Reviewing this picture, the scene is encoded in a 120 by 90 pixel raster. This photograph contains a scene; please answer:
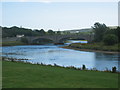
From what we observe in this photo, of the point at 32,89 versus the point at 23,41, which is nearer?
the point at 32,89

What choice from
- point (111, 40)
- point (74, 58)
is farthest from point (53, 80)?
point (111, 40)

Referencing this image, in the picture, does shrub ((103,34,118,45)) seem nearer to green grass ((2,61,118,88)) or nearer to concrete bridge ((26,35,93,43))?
concrete bridge ((26,35,93,43))

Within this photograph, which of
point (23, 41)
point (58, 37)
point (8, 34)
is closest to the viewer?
point (58, 37)

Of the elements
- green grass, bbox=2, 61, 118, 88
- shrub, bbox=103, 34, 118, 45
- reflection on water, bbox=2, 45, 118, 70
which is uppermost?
shrub, bbox=103, 34, 118, 45

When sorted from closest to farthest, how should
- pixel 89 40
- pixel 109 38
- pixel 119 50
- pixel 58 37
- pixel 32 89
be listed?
pixel 32 89, pixel 119 50, pixel 109 38, pixel 89 40, pixel 58 37

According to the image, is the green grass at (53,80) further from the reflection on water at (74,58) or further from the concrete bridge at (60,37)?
the concrete bridge at (60,37)

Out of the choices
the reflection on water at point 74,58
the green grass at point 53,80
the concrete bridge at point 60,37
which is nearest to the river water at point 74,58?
the reflection on water at point 74,58

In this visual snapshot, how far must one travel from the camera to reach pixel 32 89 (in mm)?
6973

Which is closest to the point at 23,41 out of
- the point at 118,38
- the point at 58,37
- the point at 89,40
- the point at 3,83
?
the point at 58,37

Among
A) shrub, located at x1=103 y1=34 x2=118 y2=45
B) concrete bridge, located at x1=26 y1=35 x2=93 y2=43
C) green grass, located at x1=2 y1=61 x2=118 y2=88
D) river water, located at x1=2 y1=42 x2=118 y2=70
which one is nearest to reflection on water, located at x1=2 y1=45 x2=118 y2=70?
river water, located at x1=2 y1=42 x2=118 y2=70

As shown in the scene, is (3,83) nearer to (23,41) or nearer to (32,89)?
(32,89)

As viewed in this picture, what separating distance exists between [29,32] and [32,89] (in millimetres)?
123096

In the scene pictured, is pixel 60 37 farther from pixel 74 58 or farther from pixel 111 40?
pixel 74 58

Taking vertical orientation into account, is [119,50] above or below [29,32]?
below
